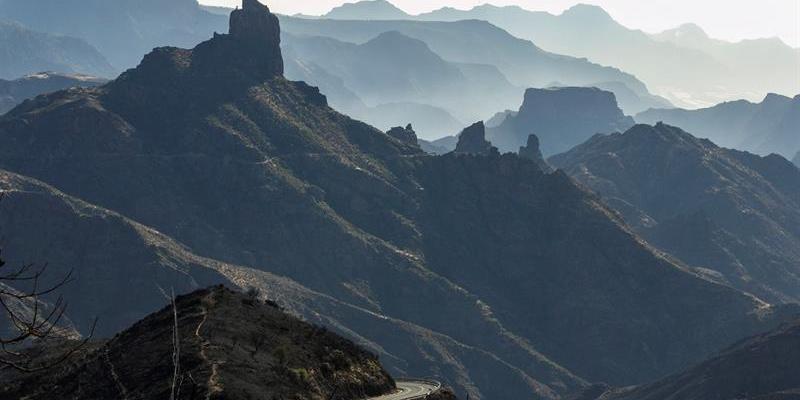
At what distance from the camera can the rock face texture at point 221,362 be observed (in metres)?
101

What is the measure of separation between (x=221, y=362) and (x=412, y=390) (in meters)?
33.8

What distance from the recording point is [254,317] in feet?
438

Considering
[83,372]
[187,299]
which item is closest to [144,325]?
[187,299]

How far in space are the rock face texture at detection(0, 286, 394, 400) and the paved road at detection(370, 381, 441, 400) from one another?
6.47 feet

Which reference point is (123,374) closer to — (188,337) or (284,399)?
(188,337)

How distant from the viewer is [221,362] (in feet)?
341

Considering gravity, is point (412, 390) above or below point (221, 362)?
below

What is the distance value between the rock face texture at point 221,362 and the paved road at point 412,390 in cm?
197

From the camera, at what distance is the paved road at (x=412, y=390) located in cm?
12112

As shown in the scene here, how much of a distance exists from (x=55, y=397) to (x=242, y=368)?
1859 centimetres

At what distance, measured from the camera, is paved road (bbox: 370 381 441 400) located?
397 ft

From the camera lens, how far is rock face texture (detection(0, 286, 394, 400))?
101 m

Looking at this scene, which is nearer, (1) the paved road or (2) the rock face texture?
(2) the rock face texture

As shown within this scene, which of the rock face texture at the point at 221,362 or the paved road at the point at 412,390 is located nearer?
the rock face texture at the point at 221,362
